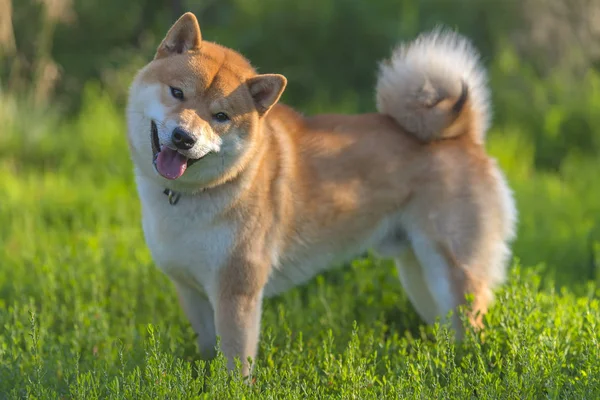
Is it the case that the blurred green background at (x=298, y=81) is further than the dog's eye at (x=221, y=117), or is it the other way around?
the blurred green background at (x=298, y=81)

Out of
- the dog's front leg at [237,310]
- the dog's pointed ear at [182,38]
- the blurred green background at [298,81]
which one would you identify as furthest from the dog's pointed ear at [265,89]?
the blurred green background at [298,81]

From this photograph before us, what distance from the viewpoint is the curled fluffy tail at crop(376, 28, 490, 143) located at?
4.56 m

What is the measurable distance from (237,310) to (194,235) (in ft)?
1.31

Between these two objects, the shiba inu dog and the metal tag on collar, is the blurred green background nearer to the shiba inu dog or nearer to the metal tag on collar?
the shiba inu dog

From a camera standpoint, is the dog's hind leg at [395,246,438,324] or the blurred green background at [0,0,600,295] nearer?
the dog's hind leg at [395,246,438,324]

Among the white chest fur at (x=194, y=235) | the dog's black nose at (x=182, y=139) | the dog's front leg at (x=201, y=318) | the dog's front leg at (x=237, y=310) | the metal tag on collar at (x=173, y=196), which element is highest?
the dog's black nose at (x=182, y=139)

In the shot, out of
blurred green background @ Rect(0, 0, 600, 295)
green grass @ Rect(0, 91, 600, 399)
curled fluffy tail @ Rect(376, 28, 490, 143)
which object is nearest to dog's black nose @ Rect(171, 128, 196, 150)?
green grass @ Rect(0, 91, 600, 399)

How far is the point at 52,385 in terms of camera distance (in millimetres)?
3916

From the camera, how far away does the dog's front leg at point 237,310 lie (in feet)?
13.0

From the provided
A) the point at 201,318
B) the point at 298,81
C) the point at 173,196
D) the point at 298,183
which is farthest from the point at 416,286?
the point at 298,81

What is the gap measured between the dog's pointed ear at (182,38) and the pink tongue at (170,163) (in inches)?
21.9

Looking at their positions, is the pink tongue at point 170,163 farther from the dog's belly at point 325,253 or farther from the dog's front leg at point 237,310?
the dog's belly at point 325,253

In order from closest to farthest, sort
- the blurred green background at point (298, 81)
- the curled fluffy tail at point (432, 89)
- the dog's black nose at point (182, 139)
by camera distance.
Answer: the dog's black nose at point (182, 139) < the curled fluffy tail at point (432, 89) < the blurred green background at point (298, 81)

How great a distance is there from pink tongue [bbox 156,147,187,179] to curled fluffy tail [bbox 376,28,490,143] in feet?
4.71
